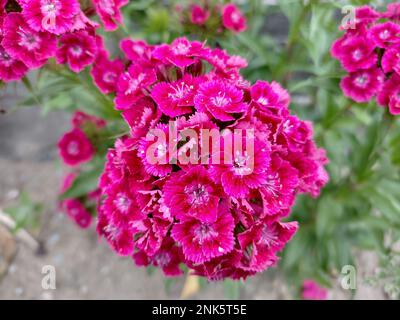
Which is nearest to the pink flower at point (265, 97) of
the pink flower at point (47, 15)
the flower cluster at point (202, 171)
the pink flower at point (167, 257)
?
the flower cluster at point (202, 171)

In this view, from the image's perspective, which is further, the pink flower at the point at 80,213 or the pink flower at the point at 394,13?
the pink flower at the point at 80,213

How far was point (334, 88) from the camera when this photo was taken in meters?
1.51

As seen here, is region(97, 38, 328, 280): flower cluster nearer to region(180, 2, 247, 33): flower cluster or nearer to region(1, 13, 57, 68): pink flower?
region(1, 13, 57, 68): pink flower

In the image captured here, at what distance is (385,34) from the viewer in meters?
1.29

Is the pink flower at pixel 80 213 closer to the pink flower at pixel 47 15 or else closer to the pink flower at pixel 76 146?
the pink flower at pixel 76 146

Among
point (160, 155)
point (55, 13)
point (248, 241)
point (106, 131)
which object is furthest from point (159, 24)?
point (248, 241)

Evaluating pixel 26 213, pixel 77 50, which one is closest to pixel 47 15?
pixel 77 50

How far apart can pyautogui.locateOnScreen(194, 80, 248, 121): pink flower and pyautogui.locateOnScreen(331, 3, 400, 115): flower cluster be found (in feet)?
→ 1.54

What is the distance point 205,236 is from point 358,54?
2.52ft

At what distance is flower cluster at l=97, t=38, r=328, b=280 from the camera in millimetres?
1039

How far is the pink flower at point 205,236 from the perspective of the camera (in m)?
1.06

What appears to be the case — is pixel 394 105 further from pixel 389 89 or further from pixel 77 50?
pixel 77 50

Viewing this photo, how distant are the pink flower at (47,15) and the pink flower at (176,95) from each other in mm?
328

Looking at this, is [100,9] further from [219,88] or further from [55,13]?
[219,88]
